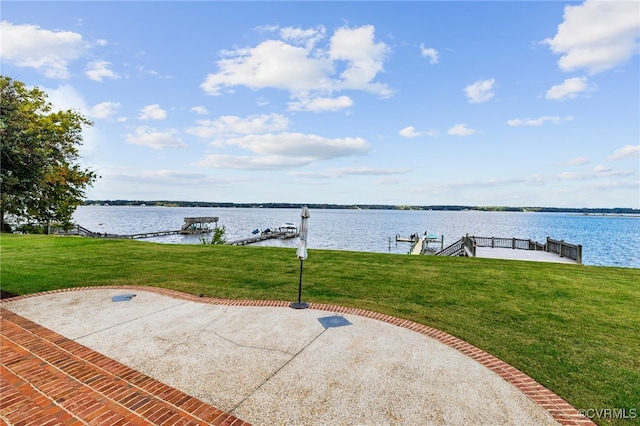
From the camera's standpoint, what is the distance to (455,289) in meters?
8.80

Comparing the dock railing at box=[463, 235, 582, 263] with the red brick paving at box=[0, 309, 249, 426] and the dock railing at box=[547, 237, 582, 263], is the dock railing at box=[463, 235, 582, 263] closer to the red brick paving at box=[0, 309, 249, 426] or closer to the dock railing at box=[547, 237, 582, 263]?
the dock railing at box=[547, 237, 582, 263]

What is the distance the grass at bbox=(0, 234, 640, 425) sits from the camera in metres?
4.64

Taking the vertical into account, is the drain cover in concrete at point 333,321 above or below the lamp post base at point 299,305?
below

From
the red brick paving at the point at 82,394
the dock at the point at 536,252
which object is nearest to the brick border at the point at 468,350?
the red brick paving at the point at 82,394

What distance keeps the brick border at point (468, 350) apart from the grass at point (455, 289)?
184 mm

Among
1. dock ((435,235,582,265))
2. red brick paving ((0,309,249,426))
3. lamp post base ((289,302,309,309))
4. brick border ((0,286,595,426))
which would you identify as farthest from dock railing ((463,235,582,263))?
red brick paving ((0,309,249,426))

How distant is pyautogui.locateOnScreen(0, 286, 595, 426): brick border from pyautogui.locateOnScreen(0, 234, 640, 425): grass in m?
0.18

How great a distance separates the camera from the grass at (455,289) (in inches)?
183

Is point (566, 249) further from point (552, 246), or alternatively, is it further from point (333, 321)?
point (333, 321)

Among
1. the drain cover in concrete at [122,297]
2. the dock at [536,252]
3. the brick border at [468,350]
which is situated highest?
the drain cover in concrete at [122,297]

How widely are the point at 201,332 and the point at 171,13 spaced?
48.1ft

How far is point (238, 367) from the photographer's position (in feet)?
13.9

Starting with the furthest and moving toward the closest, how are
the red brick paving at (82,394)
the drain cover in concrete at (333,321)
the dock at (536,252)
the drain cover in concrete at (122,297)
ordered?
the dock at (536,252)
the drain cover in concrete at (122,297)
the drain cover in concrete at (333,321)
the red brick paving at (82,394)

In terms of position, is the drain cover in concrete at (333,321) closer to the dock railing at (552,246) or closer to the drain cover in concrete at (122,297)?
the drain cover in concrete at (122,297)
